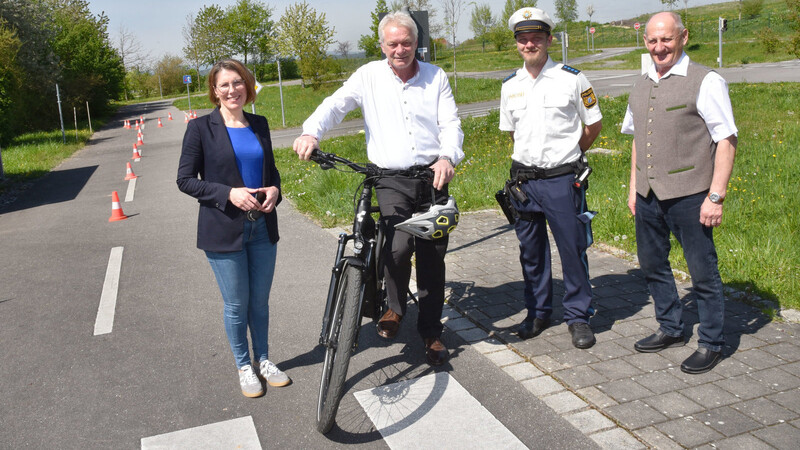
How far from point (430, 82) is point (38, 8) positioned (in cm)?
3739

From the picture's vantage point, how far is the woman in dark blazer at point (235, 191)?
398 centimetres

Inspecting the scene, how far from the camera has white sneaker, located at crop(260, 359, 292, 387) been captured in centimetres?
438

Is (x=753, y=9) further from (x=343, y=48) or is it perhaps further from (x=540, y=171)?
(x=540, y=171)

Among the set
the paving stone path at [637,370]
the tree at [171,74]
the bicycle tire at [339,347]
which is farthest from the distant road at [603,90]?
the tree at [171,74]

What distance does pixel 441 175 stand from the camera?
4.03 meters

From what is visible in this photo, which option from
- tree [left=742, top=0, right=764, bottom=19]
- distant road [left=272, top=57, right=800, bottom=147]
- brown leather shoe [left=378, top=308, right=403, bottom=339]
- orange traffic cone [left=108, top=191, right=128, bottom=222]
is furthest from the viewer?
tree [left=742, top=0, right=764, bottom=19]

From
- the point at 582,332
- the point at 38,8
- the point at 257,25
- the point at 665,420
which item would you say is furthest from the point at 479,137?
the point at 257,25

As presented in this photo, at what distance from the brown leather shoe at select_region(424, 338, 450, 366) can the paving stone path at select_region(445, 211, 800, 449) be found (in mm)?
307

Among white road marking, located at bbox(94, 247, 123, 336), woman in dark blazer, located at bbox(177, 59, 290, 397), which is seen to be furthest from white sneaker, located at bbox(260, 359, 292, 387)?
white road marking, located at bbox(94, 247, 123, 336)

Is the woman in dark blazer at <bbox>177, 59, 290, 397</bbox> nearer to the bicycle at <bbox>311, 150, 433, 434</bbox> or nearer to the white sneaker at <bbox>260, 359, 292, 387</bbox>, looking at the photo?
the white sneaker at <bbox>260, 359, 292, 387</bbox>

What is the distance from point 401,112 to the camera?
174 inches

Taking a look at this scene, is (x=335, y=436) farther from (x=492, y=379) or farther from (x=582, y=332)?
(x=582, y=332)

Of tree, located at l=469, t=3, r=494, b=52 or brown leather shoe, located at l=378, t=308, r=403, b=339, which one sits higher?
tree, located at l=469, t=3, r=494, b=52

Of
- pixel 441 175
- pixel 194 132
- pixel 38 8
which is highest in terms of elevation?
pixel 38 8
